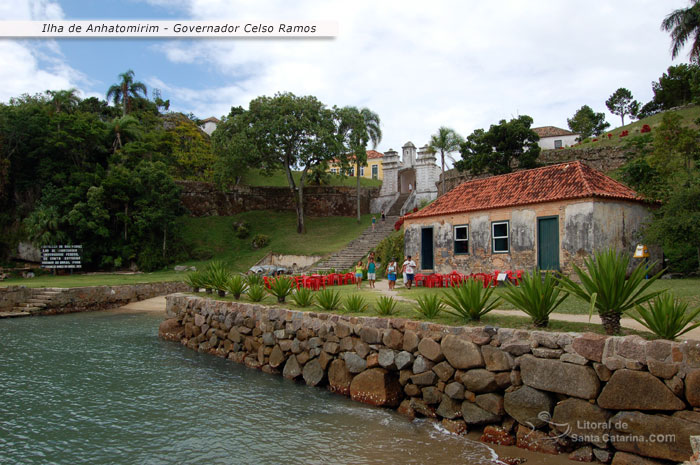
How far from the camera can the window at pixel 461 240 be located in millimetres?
Result: 17739

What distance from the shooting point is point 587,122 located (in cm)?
5431

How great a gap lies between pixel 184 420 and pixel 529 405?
5.67m

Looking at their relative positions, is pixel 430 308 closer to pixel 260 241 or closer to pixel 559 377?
pixel 559 377

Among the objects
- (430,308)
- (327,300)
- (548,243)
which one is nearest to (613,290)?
(430,308)

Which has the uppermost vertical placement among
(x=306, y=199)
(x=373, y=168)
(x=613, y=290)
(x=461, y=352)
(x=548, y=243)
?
(x=373, y=168)

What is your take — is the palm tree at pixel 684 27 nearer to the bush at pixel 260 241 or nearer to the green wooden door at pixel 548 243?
the green wooden door at pixel 548 243

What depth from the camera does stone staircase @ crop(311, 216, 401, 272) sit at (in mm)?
28016

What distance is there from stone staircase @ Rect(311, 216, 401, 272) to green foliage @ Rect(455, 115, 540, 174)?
8.12 meters

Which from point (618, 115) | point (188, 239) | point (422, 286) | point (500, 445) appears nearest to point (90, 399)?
point (500, 445)

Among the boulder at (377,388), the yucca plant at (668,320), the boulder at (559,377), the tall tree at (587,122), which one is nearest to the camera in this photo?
the yucca plant at (668,320)

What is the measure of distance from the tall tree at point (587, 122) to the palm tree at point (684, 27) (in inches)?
949

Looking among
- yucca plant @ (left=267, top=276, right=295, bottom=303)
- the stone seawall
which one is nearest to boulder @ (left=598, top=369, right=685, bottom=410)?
the stone seawall

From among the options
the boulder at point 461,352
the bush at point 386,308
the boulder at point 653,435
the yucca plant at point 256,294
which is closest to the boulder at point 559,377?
the boulder at point 653,435

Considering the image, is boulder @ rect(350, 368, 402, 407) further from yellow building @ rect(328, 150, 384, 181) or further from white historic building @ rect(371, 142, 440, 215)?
yellow building @ rect(328, 150, 384, 181)
